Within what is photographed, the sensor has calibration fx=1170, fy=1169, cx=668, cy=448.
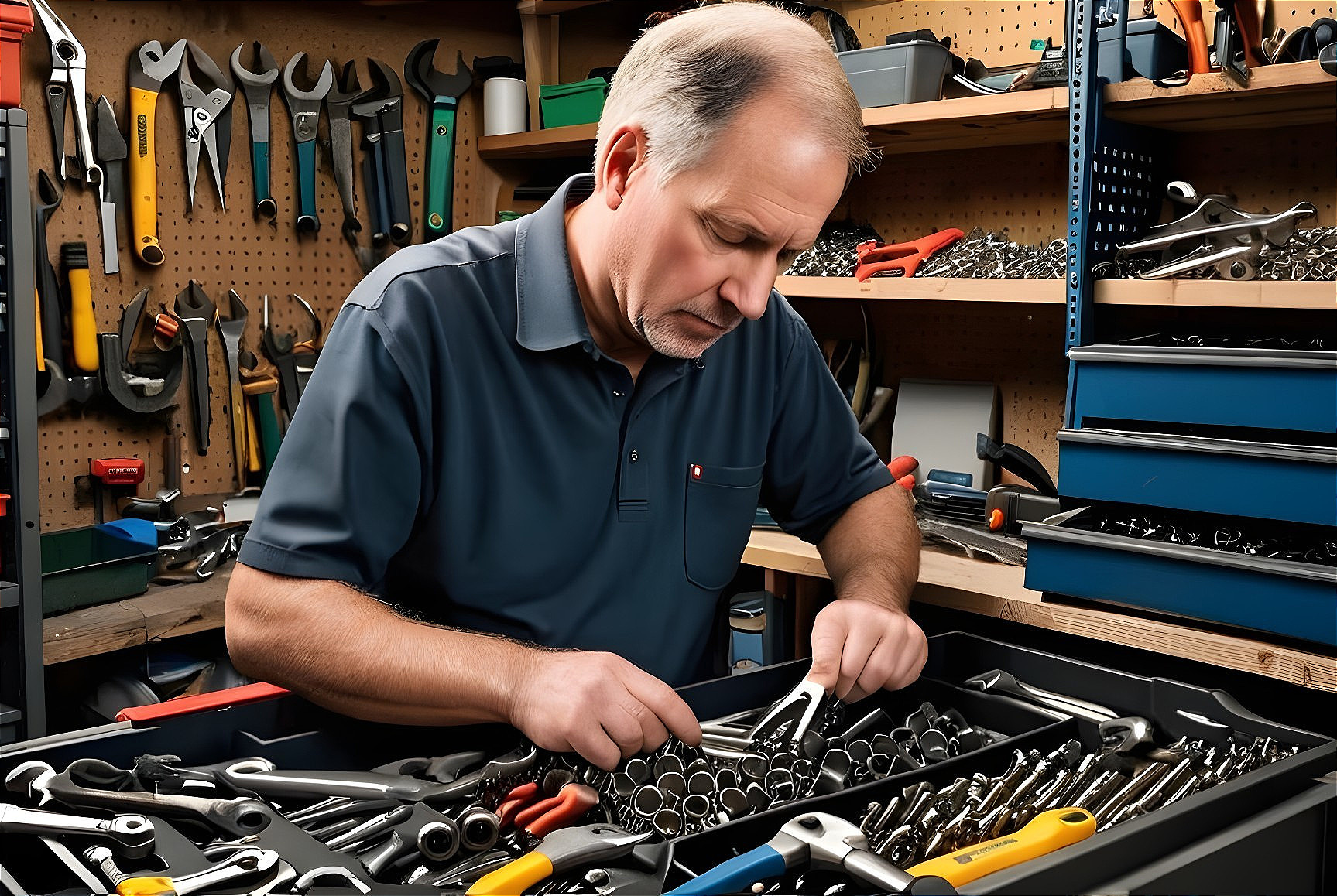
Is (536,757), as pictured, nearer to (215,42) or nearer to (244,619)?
(244,619)

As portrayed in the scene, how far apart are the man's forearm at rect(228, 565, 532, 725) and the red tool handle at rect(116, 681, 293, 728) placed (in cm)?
2

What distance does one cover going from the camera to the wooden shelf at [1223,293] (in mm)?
1627

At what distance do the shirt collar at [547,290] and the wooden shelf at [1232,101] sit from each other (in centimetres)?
99

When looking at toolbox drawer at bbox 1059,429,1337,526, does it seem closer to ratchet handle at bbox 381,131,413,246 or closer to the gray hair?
the gray hair

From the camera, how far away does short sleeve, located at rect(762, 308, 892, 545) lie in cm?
160

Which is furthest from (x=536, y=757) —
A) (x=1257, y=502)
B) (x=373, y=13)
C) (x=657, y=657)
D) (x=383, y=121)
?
(x=373, y=13)

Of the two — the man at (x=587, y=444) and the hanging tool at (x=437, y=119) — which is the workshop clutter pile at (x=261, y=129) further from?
the man at (x=587, y=444)

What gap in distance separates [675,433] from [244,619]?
54 centimetres

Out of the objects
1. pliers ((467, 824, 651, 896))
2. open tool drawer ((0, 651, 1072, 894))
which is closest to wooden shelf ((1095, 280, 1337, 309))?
open tool drawer ((0, 651, 1072, 894))

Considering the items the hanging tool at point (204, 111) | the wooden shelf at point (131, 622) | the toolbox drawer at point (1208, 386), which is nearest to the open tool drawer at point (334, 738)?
the toolbox drawer at point (1208, 386)

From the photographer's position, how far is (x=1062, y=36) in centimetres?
229

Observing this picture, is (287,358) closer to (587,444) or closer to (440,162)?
(440,162)

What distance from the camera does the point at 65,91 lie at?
231 centimetres

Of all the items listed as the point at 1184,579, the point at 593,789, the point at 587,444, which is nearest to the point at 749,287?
the point at 587,444
